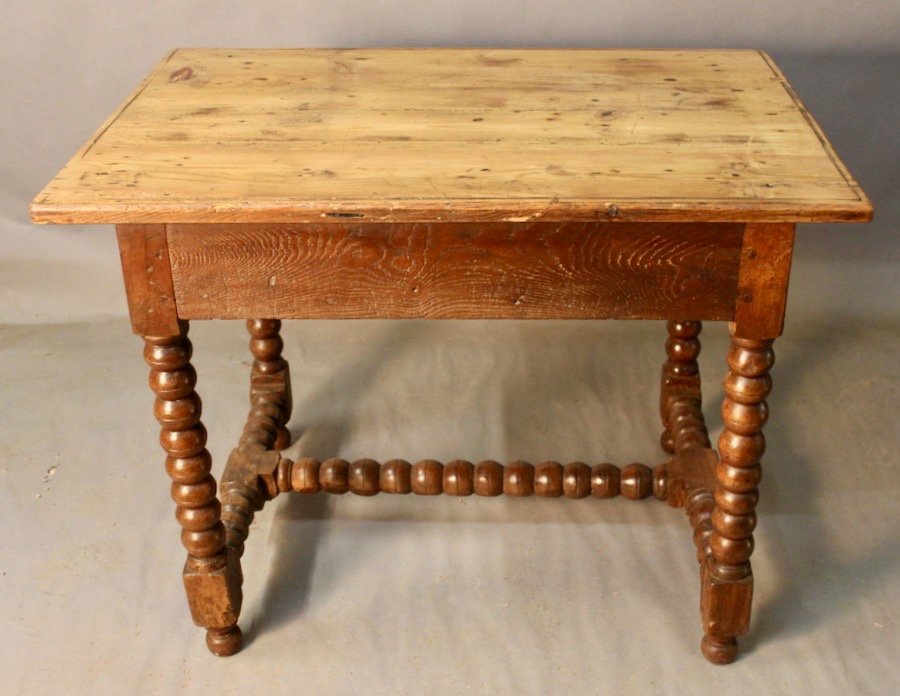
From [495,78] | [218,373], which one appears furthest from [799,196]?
[218,373]

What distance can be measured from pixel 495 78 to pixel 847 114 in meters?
1.05

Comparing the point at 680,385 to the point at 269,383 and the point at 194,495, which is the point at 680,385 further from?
the point at 194,495

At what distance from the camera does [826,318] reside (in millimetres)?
3113

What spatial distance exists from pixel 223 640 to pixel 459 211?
2.95ft

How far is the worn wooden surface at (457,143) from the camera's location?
5.65ft

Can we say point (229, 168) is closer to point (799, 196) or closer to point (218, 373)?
point (799, 196)

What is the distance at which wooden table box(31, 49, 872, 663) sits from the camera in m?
1.73

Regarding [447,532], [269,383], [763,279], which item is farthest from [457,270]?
[269,383]

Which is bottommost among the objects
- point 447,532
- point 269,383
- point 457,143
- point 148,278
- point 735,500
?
point 447,532

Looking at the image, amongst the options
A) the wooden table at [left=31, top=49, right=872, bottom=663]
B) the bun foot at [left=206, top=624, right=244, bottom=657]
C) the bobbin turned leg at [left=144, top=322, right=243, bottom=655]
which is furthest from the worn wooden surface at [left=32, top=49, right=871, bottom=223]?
the bun foot at [left=206, top=624, right=244, bottom=657]

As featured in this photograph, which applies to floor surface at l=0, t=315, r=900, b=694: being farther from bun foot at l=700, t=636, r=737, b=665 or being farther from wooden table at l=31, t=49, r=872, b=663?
wooden table at l=31, t=49, r=872, b=663

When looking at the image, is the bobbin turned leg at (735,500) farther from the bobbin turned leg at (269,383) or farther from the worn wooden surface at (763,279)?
the bobbin turned leg at (269,383)

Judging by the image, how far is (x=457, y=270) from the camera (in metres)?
1.81

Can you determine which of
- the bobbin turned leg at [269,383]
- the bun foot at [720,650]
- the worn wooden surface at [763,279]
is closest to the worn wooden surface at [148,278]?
the bobbin turned leg at [269,383]
